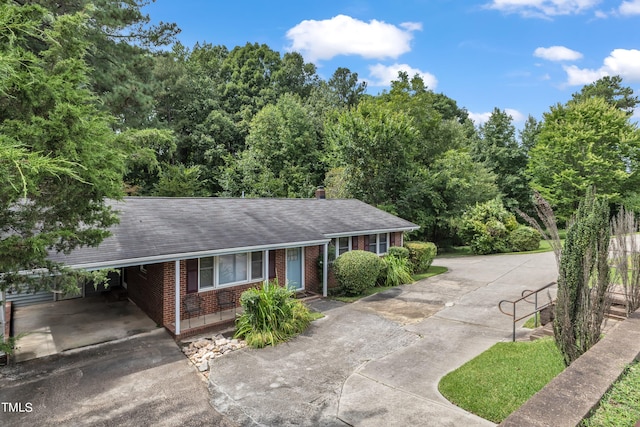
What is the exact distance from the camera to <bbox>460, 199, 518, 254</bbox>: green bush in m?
24.8

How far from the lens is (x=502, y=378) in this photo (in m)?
6.73

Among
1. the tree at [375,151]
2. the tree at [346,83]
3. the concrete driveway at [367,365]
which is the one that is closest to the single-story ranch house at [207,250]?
the concrete driveway at [367,365]

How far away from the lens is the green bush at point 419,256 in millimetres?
17703

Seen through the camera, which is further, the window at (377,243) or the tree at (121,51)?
the window at (377,243)

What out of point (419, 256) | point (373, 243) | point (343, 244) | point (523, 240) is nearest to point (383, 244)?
point (373, 243)

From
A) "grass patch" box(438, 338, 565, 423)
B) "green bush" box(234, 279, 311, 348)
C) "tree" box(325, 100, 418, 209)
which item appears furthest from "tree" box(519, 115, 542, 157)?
"green bush" box(234, 279, 311, 348)

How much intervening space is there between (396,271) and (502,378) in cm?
906

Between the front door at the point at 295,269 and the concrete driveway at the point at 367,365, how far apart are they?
1.43 meters

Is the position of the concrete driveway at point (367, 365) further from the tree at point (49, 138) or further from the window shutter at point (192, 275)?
the tree at point (49, 138)

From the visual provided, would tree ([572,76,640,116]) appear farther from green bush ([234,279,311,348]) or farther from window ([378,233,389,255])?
green bush ([234,279,311,348])

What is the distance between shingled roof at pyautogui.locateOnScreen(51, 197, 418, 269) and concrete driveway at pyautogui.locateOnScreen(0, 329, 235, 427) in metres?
2.22

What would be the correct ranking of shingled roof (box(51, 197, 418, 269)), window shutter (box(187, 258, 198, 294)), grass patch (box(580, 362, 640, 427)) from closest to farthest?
grass patch (box(580, 362, 640, 427)) < shingled roof (box(51, 197, 418, 269)) < window shutter (box(187, 258, 198, 294))

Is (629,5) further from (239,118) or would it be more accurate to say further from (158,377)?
(239,118)

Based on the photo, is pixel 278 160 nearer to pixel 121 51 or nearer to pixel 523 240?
pixel 121 51
